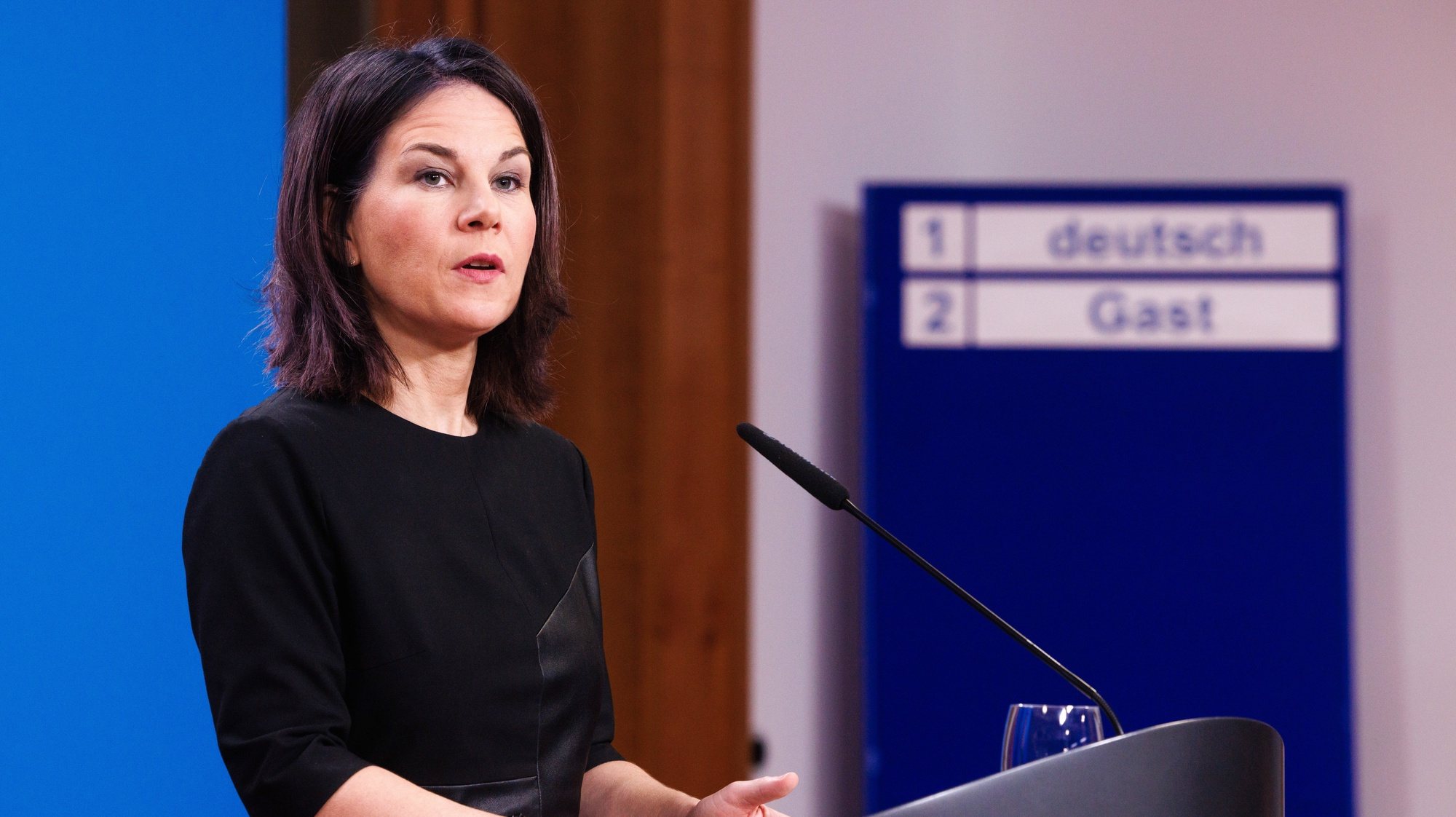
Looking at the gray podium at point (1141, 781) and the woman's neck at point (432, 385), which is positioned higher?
the woman's neck at point (432, 385)


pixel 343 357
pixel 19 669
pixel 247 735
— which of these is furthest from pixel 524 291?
pixel 19 669

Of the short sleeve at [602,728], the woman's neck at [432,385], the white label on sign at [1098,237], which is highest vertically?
the white label on sign at [1098,237]

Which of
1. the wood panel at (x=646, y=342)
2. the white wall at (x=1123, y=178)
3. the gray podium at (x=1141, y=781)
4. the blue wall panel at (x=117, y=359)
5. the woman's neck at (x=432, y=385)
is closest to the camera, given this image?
the gray podium at (x=1141, y=781)

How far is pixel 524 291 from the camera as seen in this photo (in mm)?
1283

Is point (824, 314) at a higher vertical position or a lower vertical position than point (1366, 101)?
lower

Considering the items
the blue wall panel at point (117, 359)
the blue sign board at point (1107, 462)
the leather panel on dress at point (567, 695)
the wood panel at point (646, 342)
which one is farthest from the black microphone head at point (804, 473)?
the blue sign board at point (1107, 462)

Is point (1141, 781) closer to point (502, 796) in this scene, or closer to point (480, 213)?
point (502, 796)

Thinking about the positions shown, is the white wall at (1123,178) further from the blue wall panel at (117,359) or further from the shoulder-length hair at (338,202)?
the shoulder-length hair at (338,202)

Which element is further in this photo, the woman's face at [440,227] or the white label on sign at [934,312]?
the white label on sign at [934,312]

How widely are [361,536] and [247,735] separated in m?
0.17

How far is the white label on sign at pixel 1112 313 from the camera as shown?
8.45 feet

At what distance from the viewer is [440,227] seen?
109cm

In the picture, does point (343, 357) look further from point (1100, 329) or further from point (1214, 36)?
point (1214, 36)

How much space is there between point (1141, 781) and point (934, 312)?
1.94 metres
